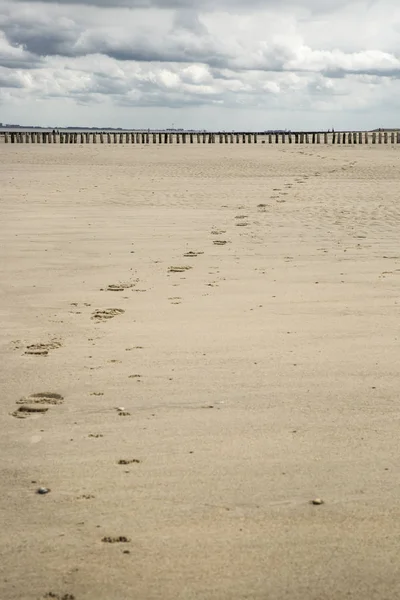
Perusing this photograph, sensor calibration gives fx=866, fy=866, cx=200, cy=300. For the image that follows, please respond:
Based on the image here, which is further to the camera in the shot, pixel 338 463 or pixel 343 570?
pixel 338 463

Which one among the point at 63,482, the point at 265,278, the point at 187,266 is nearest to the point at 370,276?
the point at 265,278

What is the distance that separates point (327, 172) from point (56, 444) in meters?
27.0

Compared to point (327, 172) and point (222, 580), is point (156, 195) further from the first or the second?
point (222, 580)

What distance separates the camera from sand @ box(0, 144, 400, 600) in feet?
12.2

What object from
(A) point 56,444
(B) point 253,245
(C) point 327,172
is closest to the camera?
(A) point 56,444

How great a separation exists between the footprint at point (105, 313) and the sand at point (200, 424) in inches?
0.9

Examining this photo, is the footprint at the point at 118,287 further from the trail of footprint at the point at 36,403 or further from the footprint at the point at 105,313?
the trail of footprint at the point at 36,403

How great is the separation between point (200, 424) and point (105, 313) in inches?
133

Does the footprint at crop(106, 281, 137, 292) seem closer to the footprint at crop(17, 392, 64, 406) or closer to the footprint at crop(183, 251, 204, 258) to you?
the footprint at crop(183, 251, 204, 258)

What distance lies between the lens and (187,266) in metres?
11.3

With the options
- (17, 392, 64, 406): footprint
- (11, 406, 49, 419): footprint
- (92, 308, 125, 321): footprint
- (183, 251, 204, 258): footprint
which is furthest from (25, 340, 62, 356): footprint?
(183, 251, 204, 258): footprint

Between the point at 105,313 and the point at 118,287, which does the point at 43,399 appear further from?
the point at 118,287

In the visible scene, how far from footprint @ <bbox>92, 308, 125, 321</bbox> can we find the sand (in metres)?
0.02

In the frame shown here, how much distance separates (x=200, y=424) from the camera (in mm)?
5359
